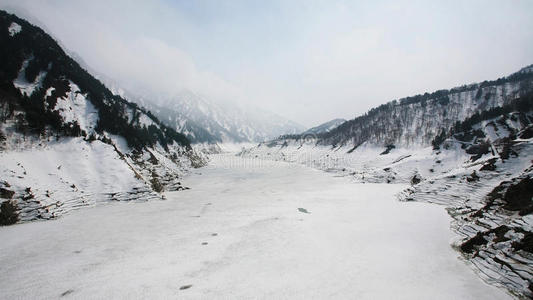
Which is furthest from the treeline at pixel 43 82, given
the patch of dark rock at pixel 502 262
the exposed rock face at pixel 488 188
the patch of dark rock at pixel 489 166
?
the patch of dark rock at pixel 489 166

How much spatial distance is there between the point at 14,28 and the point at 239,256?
8619 cm

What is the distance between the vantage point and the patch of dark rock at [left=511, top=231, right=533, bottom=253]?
13.3 m

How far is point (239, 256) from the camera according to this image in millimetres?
17938

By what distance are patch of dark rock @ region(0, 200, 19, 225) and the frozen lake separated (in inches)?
50.2

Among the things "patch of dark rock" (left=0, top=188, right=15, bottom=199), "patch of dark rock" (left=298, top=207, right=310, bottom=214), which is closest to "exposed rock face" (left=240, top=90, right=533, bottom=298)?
"patch of dark rock" (left=298, top=207, right=310, bottom=214)

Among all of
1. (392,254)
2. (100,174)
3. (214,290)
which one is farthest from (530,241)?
(100,174)

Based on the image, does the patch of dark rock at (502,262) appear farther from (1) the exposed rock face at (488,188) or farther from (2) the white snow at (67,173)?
(2) the white snow at (67,173)

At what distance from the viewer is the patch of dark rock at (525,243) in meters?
13.3

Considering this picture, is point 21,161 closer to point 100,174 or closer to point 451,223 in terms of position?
point 100,174

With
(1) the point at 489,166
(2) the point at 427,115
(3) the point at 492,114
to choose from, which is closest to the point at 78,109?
(1) the point at 489,166

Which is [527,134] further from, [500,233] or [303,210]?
[303,210]

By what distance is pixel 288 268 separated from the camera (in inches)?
623

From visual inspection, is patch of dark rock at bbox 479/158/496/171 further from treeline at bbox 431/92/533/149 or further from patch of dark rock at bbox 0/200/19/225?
patch of dark rock at bbox 0/200/19/225

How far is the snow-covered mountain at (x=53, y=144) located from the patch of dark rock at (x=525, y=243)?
41773 millimetres
